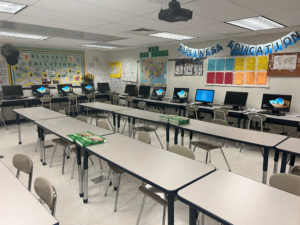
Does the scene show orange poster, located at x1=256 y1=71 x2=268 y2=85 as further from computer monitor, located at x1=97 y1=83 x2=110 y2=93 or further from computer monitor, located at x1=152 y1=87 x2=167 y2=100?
computer monitor, located at x1=97 y1=83 x2=110 y2=93

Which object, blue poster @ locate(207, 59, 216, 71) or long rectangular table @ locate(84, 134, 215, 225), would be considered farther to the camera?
blue poster @ locate(207, 59, 216, 71)

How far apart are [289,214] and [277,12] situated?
8.98ft

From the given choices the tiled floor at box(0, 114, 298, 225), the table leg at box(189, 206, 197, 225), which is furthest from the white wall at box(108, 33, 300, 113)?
the table leg at box(189, 206, 197, 225)

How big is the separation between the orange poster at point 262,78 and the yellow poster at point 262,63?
0.11 metres

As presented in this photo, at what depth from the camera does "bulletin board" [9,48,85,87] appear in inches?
260

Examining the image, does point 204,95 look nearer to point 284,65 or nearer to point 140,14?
point 284,65

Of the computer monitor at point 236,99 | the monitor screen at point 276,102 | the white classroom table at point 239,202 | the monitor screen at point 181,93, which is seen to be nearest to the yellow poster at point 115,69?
the monitor screen at point 181,93

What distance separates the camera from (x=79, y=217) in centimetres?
217

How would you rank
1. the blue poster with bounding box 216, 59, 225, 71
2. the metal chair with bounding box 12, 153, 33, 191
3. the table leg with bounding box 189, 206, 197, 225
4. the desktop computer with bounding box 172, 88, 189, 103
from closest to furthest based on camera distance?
the table leg with bounding box 189, 206, 197, 225 → the metal chair with bounding box 12, 153, 33, 191 → the blue poster with bounding box 216, 59, 225, 71 → the desktop computer with bounding box 172, 88, 189, 103

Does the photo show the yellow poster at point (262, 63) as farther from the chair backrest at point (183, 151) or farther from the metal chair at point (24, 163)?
the metal chair at point (24, 163)

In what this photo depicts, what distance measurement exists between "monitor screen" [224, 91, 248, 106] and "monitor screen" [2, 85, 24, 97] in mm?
5727

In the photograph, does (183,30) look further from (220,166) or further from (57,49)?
(57,49)

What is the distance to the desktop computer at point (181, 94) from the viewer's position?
5882mm

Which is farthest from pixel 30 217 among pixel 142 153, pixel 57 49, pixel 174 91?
pixel 57 49
